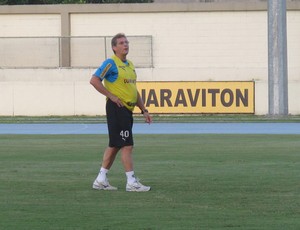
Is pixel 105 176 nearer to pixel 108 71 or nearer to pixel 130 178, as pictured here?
pixel 130 178

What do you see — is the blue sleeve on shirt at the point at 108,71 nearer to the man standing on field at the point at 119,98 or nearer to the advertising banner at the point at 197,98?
the man standing on field at the point at 119,98

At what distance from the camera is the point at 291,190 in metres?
12.9

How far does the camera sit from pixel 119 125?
1316cm

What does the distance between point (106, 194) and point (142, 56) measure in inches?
1219

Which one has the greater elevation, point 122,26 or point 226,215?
point 122,26

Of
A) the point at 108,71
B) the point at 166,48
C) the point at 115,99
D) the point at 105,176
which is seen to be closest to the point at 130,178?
the point at 105,176

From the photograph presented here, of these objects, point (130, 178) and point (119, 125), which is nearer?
point (130, 178)

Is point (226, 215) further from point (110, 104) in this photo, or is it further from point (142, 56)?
point (142, 56)

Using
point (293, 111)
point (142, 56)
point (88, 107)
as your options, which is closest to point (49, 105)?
point (88, 107)

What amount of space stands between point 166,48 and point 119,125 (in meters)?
30.7

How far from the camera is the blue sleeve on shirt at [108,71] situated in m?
13.1

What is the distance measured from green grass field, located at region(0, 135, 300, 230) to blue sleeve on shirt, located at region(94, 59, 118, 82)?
1457 millimetres

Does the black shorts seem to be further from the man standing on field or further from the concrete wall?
the concrete wall

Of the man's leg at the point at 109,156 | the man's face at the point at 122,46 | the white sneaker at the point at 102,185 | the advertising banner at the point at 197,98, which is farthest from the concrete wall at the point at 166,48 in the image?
the man's face at the point at 122,46
